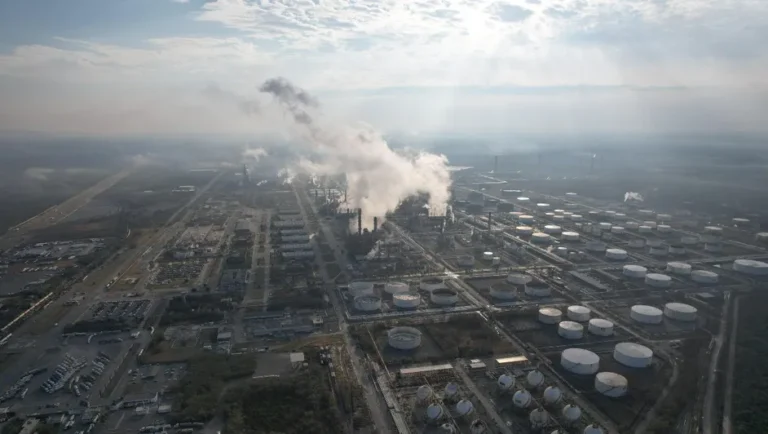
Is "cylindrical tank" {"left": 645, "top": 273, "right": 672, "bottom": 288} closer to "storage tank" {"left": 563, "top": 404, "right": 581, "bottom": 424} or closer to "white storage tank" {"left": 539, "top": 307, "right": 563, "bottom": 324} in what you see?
"white storage tank" {"left": 539, "top": 307, "right": 563, "bottom": 324}

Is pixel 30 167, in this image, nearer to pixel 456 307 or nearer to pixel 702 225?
pixel 456 307

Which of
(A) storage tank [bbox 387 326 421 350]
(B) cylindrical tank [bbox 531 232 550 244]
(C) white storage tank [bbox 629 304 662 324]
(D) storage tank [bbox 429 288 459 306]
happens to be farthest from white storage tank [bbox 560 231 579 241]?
(A) storage tank [bbox 387 326 421 350]

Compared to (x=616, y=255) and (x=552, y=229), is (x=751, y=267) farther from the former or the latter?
(x=552, y=229)

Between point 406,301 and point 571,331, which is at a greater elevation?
point 571,331

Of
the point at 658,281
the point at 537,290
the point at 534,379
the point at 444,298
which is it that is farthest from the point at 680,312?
the point at 444,298

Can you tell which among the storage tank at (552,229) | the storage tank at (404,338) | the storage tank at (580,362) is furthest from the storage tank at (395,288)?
the storage tank at (552,229)

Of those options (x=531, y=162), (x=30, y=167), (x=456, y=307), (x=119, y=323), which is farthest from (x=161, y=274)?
(x=531, y=162)
